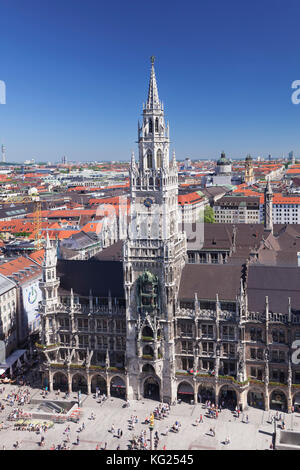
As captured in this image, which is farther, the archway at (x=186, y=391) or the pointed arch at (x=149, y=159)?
the archway at (x=186, y=391)

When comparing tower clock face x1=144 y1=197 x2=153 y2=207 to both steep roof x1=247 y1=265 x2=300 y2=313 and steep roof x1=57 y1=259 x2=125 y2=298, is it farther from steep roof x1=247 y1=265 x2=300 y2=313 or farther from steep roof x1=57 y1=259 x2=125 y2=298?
steep roof x1=247 y1=265 x2=300 y2=313

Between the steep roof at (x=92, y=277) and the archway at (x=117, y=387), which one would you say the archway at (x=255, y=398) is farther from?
the steep roof at (x=92, y=277)

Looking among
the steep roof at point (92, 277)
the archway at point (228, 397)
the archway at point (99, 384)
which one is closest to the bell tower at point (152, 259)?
the steep roof at point (92, 277)

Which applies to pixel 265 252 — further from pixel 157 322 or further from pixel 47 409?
pixel 47 409

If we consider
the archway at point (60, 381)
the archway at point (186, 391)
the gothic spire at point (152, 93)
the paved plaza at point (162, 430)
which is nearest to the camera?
the paved plaza at point (162, 430)

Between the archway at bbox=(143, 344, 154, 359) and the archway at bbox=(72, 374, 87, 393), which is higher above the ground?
the archway at bbox=(143, 344, 154, 359)

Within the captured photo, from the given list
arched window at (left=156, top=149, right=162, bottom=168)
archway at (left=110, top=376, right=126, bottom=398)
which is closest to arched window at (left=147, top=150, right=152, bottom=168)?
arched window at (left=156, top=149, right=162, bottom=168)

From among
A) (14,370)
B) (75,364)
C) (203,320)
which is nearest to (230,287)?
(203,320)
